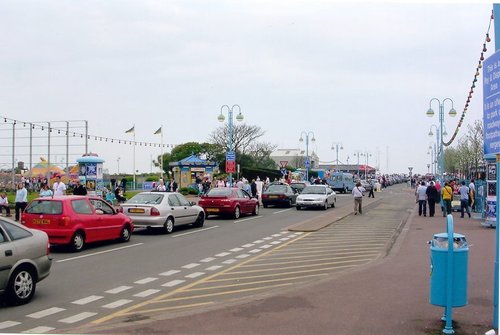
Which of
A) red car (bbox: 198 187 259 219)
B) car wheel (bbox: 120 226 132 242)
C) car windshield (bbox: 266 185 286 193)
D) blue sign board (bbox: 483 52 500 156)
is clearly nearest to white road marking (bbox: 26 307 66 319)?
blue sign board (bbox: 483 52 500 156)

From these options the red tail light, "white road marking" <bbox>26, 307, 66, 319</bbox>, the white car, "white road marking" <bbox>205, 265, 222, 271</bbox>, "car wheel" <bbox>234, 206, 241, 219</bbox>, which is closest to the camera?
"white road marking" <bbox>26, 307, 66, 319</bbox>

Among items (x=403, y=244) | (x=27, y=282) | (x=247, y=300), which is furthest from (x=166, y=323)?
(x=403, y=244)

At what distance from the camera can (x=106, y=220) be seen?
14.9 m

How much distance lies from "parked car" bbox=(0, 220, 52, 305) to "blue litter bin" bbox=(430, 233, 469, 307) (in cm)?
596

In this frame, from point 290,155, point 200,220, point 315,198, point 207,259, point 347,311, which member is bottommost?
point 207,259

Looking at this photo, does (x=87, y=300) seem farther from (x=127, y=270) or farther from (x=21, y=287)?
(x=127, y=270)

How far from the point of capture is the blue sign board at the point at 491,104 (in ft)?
22.6

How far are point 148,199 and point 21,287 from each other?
10.2m

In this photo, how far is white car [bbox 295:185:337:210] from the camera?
30453mm

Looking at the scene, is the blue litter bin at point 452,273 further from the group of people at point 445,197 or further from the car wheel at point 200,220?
the group of people at point 445,197

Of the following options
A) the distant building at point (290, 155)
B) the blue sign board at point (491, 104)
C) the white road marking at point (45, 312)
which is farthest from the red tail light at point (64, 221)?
the distant building at point (290, 155)

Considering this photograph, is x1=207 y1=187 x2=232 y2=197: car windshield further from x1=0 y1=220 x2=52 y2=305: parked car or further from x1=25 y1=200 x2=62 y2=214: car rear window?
x1=0 y1=220 x2=52 y2=305: parked car

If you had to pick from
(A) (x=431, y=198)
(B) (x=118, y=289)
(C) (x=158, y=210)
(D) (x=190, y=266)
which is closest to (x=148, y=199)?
(C) (x=158, y=210)

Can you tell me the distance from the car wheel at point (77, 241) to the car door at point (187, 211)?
5.44 meters
